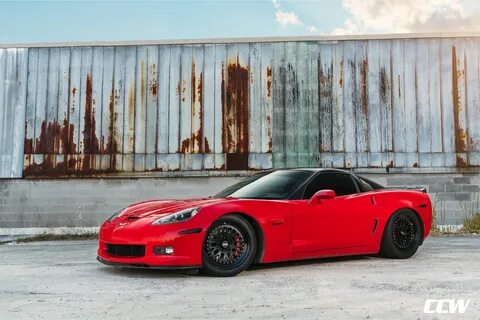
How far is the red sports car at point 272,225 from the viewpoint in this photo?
5.70m

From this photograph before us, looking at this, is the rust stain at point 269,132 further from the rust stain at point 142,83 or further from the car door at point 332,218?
the car door at point 332,218

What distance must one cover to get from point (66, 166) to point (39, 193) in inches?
33.7

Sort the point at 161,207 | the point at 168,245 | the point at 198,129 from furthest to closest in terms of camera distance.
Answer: the point at 198,129, the point at 161,207, the point at 168,245

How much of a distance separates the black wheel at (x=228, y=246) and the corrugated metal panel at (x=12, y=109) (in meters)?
9.05

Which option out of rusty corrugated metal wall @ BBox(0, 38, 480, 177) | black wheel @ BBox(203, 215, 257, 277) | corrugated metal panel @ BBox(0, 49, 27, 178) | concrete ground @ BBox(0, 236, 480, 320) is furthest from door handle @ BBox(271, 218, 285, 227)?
corrugated metal panel @ BBox(0, 49, 27, 178)

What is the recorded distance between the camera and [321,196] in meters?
6.57

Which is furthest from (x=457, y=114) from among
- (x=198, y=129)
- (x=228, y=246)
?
(x=228, y=246)

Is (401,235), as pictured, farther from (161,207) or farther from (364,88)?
(364,88)

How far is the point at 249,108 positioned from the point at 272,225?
7.46m

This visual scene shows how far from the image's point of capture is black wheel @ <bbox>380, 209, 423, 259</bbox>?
717 centimetres

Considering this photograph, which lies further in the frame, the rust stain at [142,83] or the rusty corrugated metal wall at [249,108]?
the rust stain at [142,83]

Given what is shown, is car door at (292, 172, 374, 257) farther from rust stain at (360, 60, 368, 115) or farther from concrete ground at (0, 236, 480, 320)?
rust stain at (360, 60, 368, 115)

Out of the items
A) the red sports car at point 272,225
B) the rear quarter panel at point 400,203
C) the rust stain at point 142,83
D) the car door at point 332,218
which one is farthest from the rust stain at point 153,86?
the rear quarter panel at point 400,203

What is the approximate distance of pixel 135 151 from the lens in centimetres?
1336
